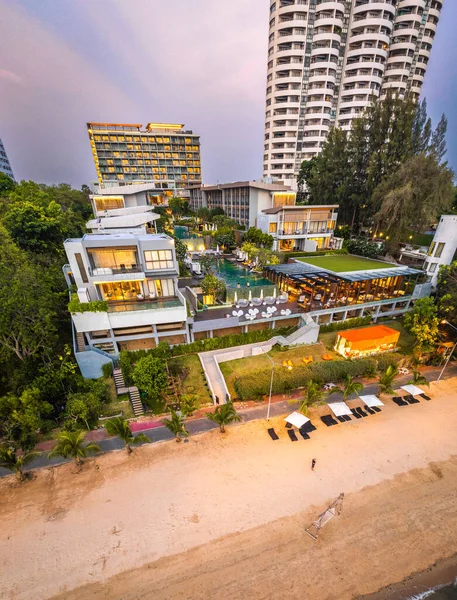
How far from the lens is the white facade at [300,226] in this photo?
54.3 meters

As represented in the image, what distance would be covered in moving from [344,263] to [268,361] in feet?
87.9

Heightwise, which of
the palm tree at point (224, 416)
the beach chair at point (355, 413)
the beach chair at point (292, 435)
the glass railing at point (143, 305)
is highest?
the glass railing at point (143, 305)

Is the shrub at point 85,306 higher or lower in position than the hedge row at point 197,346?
higher

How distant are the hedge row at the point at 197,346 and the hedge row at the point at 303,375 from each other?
5.24 metres

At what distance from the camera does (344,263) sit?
45438 mm

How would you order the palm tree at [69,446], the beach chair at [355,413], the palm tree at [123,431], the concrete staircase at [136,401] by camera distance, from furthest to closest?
the beach chair at [355,413] < the concrete staircase at [136,401] < the palm tree at [123,431] < the palm tree at [69,446]

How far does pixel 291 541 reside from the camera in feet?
47.9

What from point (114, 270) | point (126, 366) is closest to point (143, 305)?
point (114, 270)

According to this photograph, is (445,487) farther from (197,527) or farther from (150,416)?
(150,416)

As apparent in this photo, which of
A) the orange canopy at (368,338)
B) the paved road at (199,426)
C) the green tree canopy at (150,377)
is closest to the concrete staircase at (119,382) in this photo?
the green tree canopy at (150,377)

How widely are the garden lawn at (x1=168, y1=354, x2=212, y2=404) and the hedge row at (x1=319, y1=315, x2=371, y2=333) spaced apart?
17490 mm

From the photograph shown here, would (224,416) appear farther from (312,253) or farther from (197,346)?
(312,253)

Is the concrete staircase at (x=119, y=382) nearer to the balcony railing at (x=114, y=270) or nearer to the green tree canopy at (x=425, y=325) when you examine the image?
the balcony railing at (x=114, y=270)

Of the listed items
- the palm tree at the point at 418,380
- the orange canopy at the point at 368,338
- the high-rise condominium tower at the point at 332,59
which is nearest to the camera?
the palm tree at the point at 418,380
